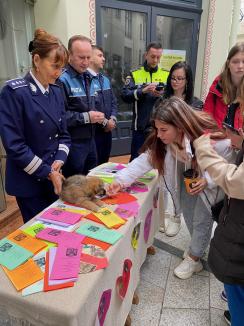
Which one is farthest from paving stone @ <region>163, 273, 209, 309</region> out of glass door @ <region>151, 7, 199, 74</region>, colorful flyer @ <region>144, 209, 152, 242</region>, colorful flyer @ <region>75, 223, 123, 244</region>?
glass door @ <region>151, 7, 199, 74</region>

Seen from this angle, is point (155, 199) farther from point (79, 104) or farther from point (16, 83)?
point (16, 83)

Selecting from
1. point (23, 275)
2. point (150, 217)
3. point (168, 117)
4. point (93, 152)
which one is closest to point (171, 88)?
point (93, 152)

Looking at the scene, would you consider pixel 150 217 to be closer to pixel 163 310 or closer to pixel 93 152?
pixel 163 310

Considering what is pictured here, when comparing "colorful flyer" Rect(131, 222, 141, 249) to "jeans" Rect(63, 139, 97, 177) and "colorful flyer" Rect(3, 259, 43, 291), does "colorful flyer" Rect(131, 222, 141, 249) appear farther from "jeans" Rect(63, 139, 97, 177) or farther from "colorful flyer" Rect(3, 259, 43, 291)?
"jeans" Rect(63, 139, 97, 177)

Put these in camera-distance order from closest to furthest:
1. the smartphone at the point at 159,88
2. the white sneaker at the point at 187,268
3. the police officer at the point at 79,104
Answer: the white sneaker at the point at 187,268 → the police officer at the point at 79,104 → the smartphone at the point at 159,88

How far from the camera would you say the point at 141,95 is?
9.25ft

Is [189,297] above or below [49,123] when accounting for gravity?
below

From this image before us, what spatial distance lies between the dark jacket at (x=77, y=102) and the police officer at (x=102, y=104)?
0.48ft

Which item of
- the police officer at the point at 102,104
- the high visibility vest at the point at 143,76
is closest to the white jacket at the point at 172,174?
the police officer at the point at 102,104

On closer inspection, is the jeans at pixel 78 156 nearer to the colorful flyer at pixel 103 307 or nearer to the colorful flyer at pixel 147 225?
the colorful flyer at pixel 147 225

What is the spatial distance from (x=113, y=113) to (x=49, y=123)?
128 cm

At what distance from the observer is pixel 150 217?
1815mm

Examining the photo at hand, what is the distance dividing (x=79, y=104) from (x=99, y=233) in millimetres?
1241

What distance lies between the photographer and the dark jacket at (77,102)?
2.10m
